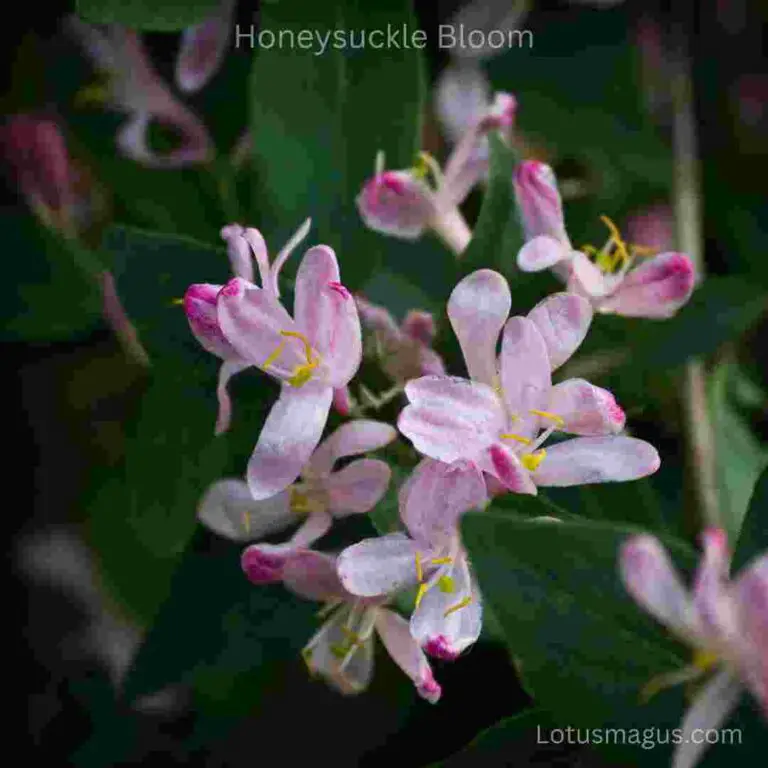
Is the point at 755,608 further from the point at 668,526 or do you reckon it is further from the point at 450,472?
the point at 668,526

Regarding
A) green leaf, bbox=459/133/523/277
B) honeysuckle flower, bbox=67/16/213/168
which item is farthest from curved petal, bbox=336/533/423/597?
honeysuckle flower, bbox=67/16/213/168

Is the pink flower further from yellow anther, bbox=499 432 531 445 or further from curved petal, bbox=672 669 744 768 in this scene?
curved petal, bbox=672 669 744 768

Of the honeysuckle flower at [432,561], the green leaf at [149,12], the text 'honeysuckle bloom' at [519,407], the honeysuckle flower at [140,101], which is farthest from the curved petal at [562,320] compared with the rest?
the honeysuckle flower at [140,101]

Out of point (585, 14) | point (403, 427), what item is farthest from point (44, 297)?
point (585, 14)

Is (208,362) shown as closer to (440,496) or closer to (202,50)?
(440,496)

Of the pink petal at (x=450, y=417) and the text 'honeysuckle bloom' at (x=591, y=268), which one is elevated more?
the text 'honeysuckle bloom' at (x=591, y=268)

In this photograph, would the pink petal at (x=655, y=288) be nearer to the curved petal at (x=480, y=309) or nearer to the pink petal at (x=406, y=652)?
the curved petal at (x=480, y=309)

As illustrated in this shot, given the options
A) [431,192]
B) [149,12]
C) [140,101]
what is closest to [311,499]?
[431,192]
